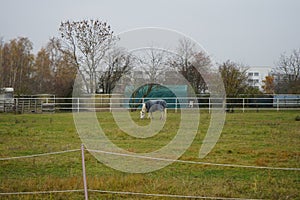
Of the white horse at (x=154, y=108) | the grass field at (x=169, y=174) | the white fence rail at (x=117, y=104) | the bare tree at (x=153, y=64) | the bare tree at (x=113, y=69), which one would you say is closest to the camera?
the grass field at (x=169, y=174)

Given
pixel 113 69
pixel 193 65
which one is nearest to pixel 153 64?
pixel 113 69

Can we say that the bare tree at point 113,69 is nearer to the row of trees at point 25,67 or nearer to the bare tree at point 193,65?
the bare tree at point 193,65

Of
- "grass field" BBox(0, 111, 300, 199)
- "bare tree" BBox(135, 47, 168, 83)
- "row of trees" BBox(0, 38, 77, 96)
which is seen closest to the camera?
"grass field" BBox(0, 111, 300, 199)

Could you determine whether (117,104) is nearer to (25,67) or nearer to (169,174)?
(169,174)

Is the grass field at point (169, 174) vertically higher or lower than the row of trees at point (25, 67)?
lower

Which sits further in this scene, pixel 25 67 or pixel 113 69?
pixel 25 67

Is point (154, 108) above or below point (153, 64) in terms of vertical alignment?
below

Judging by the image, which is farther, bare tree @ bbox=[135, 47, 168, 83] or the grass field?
bare tree @ bbox=[135, 47, 168, 83]

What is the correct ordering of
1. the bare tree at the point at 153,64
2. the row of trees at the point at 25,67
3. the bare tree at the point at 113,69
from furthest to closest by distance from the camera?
1. the row of trees at the point at 25,67
2. the bare tree at the point at 113,69
3. the bare tree at the point at 153,64

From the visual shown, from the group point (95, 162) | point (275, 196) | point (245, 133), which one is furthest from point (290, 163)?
point (245, 133)

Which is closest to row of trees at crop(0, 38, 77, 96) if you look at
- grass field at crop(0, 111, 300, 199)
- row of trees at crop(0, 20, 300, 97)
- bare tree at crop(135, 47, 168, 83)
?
row of trees at crop(0, 20, 300, 97)

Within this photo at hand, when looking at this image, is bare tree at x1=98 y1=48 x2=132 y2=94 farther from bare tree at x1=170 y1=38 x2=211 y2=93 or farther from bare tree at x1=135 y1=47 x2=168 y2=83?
bare tree at x1=170 y1=38 x2=211 y2=93

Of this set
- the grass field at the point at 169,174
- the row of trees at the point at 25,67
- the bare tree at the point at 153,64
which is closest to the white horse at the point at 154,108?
the bare tree at the point at 153,64

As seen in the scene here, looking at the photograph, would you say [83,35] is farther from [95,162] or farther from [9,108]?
[95,162]
